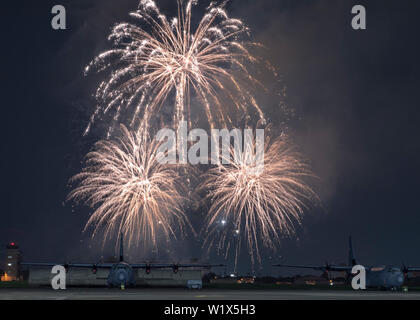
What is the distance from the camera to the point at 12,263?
165 meters

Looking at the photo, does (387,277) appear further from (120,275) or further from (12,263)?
(12,263)

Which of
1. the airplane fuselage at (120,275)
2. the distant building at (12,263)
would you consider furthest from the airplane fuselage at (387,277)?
the distant building at (12,263)

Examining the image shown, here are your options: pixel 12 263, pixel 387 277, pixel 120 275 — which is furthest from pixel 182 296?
pixel 12 263

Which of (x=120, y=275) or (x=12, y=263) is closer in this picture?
(x=120, y=275)

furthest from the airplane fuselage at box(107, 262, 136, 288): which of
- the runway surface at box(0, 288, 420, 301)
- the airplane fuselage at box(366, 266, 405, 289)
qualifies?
the airplane fuselage at box(366, 266, 405, 289)

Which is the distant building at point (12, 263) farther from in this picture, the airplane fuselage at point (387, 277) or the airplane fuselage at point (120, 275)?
the airplane fuselage at point (387, 277)

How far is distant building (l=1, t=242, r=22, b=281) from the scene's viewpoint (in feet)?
534

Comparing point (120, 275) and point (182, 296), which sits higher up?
point (182, 296)

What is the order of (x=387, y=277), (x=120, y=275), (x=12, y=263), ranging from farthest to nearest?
→ (x=12, y=263), (x=387, y=277), (x=120, y=275)

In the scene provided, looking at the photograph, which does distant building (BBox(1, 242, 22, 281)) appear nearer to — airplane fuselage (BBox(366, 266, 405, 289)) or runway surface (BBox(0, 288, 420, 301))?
runway surface (BBox(0, 288, 420, 301))

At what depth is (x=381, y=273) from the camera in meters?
79.9
